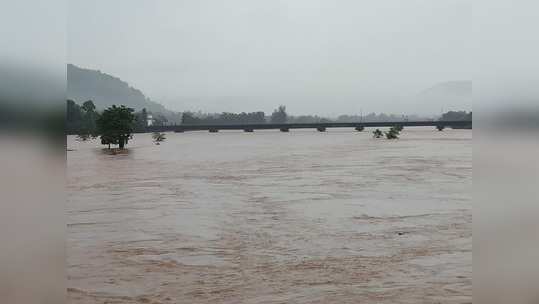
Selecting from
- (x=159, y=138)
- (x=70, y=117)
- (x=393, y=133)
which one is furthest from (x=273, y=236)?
(x=393, y=133)

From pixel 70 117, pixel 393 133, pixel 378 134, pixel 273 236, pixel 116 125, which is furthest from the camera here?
A: pixel 378 134

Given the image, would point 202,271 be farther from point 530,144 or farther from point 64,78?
point 530,144

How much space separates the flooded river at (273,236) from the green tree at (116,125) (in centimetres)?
125

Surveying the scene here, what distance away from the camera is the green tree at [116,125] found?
1030 centimetres

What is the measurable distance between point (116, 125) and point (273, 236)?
7.78m

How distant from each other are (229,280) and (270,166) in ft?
26.9

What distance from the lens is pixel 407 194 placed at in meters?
7.05

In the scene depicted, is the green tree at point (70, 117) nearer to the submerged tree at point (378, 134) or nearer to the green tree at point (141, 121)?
the green tree at point (141, 121)

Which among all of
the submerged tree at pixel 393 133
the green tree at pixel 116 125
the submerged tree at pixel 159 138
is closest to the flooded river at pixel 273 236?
the green tree at pixel 116 125

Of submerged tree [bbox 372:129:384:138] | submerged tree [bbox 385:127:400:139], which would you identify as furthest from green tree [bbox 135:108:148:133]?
submerged tree [bbox 372:129:384:138]

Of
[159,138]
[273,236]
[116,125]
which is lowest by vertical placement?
[273,236]

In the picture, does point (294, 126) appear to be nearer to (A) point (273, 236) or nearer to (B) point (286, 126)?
(B) point (286, 126)

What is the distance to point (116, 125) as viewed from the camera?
11398 mm

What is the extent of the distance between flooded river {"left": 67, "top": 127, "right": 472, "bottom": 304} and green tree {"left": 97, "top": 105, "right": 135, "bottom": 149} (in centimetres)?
125
